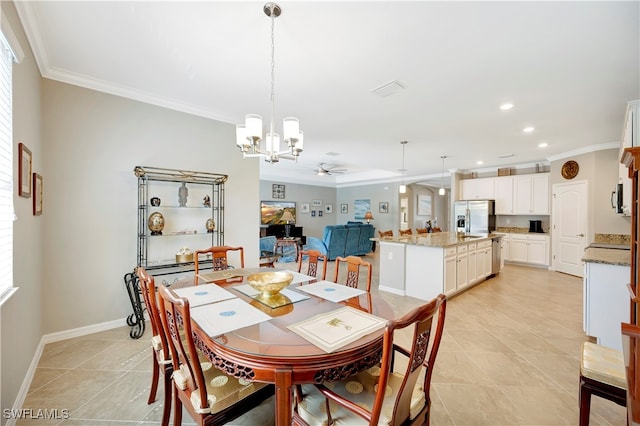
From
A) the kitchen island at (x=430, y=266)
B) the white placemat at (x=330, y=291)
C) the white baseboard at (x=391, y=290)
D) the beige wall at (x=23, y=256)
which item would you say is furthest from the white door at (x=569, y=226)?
the beige wall at (x=23, y=256)

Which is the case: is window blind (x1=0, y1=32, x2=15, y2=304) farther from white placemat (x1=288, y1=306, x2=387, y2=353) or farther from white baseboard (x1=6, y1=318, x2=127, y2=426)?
white placemat (x1=288, y1=306, x2=387, y2=353)

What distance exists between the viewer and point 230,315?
151 centimetres

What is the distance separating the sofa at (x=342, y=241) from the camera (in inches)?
275

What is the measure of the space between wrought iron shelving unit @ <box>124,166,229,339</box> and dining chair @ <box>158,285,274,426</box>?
1.85m

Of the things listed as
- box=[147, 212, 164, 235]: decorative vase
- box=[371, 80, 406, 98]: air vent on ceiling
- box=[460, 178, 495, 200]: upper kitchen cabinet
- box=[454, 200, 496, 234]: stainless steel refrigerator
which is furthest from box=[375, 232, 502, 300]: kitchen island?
box=[147, 212, 164, 235]: decorative vase

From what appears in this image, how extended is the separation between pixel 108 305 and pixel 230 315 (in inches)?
94.4

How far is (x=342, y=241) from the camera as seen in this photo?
724cm

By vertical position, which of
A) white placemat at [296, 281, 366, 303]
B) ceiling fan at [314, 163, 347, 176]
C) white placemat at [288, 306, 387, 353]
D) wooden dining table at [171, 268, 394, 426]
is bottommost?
wooden dining table at [171, 268, 394, 426]

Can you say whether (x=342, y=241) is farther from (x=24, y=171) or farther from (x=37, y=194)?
(x=24, y=171)

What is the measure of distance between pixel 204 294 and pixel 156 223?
70.4 inches

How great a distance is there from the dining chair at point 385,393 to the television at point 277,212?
805 centimetres

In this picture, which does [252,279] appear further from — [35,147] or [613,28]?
[613,28]

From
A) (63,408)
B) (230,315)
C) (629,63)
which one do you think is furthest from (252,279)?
(629,63)

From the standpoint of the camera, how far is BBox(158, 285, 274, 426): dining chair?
3.97 feet
